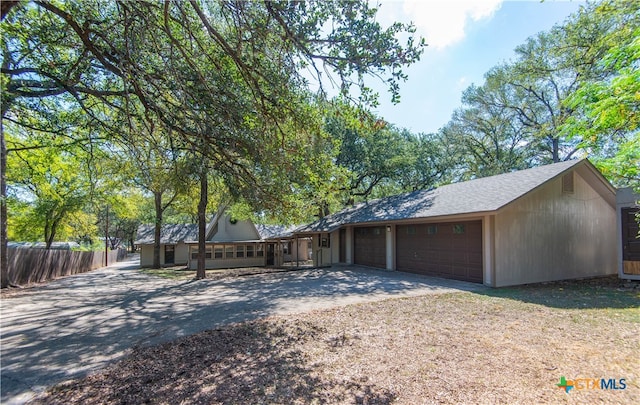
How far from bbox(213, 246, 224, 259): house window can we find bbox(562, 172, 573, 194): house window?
20.9 m

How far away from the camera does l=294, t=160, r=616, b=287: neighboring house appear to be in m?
10.6

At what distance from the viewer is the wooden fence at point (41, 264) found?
530 inches

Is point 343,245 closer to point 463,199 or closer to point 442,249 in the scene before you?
point 442,249

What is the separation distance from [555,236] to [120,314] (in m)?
14.6

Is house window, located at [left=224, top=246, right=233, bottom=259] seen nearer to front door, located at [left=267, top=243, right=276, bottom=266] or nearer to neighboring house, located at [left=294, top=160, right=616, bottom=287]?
front door, located at [left=267, top=243, right=276, bottom=266]

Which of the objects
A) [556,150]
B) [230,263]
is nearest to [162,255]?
[230,263]

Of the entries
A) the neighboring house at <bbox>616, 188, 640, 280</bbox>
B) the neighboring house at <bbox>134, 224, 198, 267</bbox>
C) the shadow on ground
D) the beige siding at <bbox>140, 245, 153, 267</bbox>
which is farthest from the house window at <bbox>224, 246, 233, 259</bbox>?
the neighboring house at <bbox>616, 188, 640, 280</bbox>

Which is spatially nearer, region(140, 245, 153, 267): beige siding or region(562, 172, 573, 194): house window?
region(562, 172, 573, 194): house window

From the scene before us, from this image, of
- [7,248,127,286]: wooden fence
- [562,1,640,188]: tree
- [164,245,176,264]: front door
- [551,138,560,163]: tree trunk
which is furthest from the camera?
[164,245,176,264]: front door

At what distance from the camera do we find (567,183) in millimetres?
11953

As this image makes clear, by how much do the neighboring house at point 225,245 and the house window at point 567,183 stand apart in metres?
15.3

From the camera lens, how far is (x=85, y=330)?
21.5 feet

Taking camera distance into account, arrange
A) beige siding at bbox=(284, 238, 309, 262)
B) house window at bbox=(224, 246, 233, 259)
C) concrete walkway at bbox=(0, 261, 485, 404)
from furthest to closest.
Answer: beige siding at bbox=(284, 238, 309, 262)
house window at bbox=(224, 246, 233, 259)
concrete walkway at bbox=(0, 261, 485, 404)

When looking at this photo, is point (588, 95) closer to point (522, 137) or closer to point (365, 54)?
point (365, 54)
